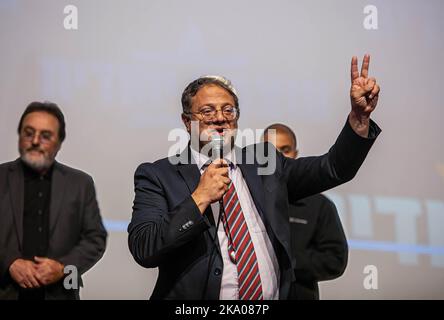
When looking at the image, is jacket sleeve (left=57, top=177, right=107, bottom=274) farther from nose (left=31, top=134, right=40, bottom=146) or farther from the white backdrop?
nose (left=31, top=134, right=40, bottom=146)

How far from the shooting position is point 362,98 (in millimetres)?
2035

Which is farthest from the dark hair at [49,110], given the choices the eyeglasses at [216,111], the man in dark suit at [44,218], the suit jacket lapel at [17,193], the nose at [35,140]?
the eyeglasses at [216,111]

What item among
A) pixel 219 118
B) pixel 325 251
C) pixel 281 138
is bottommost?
pixel 325 251

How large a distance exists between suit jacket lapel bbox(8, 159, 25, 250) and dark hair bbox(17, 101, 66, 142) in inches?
9.5

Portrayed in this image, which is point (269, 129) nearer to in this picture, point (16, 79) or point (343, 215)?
point (343, 215)

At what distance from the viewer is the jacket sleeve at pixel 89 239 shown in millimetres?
2920

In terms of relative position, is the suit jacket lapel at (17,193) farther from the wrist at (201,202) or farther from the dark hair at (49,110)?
the wrist at (201,202)

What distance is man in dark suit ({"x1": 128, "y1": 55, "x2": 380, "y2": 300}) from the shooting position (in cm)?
194

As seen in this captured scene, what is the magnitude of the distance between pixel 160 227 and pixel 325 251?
1.46 m

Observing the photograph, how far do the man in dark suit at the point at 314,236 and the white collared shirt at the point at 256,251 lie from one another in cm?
103

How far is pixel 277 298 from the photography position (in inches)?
80.7

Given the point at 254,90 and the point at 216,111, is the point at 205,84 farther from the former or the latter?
the point at 254,90

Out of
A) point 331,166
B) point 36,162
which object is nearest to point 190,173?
point 331,166
